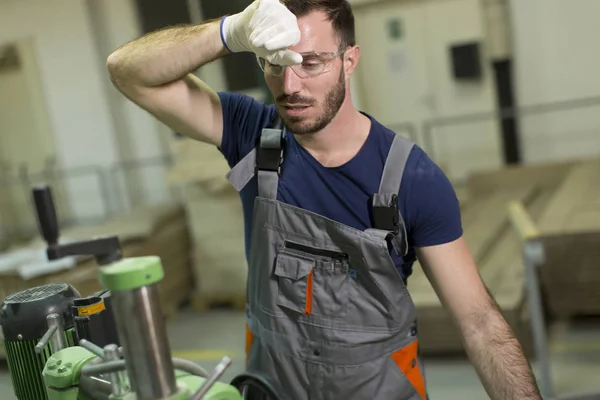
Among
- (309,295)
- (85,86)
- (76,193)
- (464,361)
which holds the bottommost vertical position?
(464,361)

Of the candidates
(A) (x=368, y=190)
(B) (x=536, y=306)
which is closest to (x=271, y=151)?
(A) (x=368, y=190)

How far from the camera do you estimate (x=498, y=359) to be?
1.45 metres

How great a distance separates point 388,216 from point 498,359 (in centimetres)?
Result: 42

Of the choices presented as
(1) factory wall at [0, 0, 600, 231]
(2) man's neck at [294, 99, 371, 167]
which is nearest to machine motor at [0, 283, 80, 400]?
(2) man's neck at [294, 99, 371, 167]

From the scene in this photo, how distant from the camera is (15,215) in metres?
8.18

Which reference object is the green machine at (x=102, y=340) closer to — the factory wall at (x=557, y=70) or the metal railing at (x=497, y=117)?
the metal railing at (x=497, y=117)

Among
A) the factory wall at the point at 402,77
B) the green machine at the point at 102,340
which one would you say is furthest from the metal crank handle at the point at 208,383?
the factory wall at the point at 402,77

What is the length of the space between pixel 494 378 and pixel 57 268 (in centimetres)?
326

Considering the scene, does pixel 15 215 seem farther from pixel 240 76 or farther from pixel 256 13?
pixel 256 13

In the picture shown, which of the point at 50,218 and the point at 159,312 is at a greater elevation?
the point at 50,218

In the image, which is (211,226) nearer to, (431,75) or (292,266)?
(431,75)

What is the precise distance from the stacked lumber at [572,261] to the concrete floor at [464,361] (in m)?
0.23

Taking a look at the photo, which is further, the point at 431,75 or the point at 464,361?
the point at 431,75

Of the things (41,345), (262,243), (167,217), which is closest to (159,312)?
(41,345)
